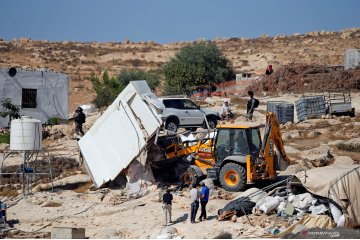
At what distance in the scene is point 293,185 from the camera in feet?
56.6

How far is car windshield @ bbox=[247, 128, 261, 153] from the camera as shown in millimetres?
19016

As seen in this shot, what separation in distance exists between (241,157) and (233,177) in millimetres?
628

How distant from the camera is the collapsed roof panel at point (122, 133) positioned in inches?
815

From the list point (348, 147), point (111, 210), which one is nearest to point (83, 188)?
point (111, 210)

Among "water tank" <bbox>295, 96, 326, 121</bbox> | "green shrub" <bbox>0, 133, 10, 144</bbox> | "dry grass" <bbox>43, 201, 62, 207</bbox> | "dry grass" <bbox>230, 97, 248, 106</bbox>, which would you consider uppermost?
"dry grass" <bbox>230, 97, 248, 106</bbox>

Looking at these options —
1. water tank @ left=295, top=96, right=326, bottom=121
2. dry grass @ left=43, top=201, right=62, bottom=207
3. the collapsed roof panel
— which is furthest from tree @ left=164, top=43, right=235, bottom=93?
dry grass @ left=43, top=201, right=62, bottom=207

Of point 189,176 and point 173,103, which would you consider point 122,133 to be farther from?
point 173,103

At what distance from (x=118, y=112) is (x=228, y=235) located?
25.1 ft

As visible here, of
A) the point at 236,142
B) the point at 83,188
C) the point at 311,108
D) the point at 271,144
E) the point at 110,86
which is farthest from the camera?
the point at 110,86

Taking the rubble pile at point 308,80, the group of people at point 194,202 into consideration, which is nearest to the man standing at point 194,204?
the group of people at point 194,202

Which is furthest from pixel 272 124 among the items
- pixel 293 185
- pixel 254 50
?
pixel 254 50

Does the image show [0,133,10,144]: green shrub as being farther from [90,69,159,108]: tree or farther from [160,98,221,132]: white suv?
[90,69,159,108]: tree

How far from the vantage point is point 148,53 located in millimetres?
84812

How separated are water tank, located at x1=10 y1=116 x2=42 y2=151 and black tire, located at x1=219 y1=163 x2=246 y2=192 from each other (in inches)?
239
